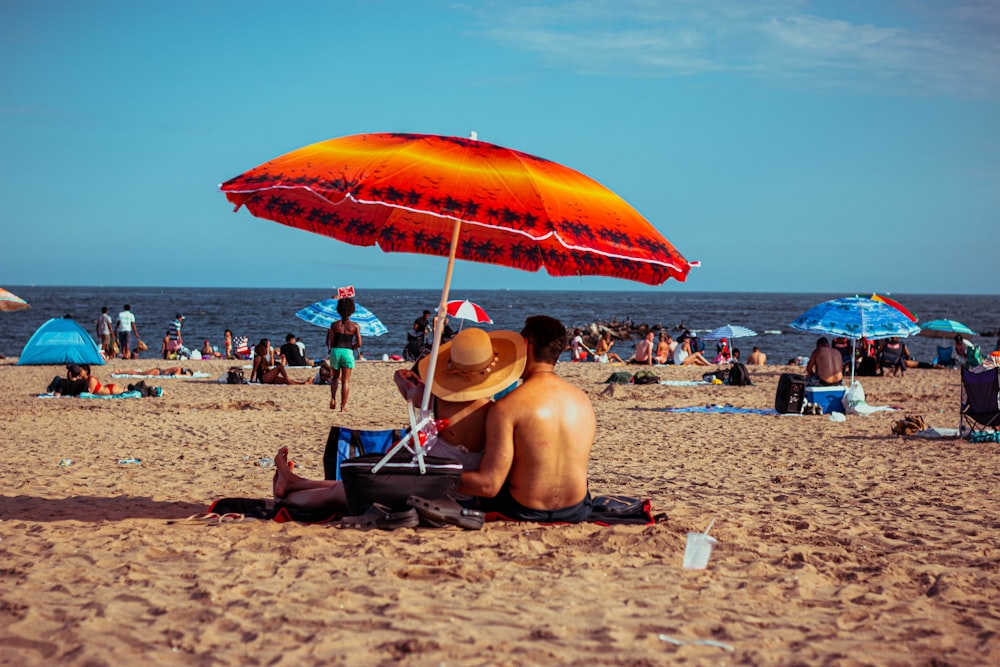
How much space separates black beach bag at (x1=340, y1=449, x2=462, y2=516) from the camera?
5.05m

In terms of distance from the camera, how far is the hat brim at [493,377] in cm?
504

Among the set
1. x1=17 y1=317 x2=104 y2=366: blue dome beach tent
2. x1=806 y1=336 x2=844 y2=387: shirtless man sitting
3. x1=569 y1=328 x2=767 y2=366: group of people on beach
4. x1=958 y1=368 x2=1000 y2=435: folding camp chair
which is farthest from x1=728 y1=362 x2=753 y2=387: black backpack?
x1=17 y1=317 x2=104 y2=366: blue dome beach tent

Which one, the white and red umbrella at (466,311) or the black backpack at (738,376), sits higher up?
the white and red umbrella at (466,311)

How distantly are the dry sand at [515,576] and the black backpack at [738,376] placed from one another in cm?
996

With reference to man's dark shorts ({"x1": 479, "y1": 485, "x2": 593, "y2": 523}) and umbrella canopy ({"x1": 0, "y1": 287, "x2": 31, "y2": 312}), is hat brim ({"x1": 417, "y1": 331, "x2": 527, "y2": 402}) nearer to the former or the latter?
man's dark shorts ({"x1": 479, "y1": 485, "x2": 593, "y2": 523})

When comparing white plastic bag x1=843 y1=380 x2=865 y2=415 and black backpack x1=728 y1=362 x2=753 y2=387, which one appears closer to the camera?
white plastic bag x1=843 y1=380 x2=865 y2=415

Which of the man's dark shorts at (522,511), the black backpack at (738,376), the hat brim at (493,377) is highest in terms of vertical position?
the hat brim at (493,377)

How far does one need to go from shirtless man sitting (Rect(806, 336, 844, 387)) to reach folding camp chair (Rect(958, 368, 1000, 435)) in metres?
3.04

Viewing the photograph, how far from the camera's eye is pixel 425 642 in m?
3.43

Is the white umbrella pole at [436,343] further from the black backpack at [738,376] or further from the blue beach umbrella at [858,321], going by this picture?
the black backpack at [738,376]

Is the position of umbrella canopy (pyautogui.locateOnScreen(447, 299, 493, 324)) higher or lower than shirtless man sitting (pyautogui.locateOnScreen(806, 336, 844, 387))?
higher

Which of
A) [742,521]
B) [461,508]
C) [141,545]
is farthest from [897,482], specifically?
[141,545]

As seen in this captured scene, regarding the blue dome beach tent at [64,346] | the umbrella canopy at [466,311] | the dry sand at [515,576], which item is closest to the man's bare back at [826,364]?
the dry sand at [515,576]

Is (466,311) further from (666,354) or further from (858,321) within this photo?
(858,321)
